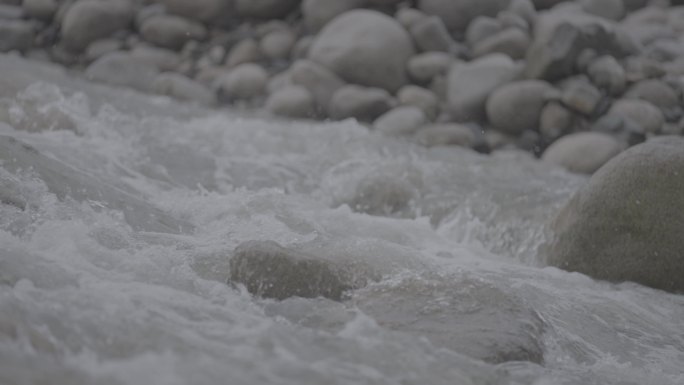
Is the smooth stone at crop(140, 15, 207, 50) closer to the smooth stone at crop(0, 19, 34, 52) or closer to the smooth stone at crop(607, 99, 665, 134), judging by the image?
the smooth stone at crop(0, 19, 34, 52)

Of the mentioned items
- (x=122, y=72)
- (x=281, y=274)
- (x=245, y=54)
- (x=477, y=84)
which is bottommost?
(x=122, y=72)

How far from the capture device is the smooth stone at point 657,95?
27.6 feet

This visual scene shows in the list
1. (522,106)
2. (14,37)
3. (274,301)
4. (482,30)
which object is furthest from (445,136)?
(14,37)

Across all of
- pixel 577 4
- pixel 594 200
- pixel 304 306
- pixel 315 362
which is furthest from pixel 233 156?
pixel 577 4

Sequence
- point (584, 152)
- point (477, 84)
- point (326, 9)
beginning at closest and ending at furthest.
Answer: point (584, 152) < point (477, 84) < point (326, 9)

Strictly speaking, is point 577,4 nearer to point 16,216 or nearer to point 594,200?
point 594,200

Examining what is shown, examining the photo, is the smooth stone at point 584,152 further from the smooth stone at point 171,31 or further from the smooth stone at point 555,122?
the smooth stone at point 171,31

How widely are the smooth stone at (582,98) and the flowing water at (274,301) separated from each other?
2305 millimetres

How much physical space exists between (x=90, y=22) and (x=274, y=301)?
10386 mm

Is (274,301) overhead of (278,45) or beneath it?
overhead

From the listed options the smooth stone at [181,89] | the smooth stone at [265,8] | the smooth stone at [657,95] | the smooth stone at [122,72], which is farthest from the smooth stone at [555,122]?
the smooth stone at [122,72]

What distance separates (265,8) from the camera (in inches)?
464

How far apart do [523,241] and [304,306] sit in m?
2.26

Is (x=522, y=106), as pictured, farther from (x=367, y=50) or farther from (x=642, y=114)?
(x=367, y=50)
